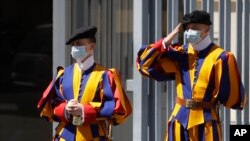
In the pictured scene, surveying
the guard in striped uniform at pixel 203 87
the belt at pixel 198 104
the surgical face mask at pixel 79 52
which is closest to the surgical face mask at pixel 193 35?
the guard in striped uniform at pixel 203 87

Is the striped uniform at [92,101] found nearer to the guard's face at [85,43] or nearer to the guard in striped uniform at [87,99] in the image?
the guard in striped uniform at [87,99]

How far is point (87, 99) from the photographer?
446 cm

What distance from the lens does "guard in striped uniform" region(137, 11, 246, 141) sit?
14.1 feet

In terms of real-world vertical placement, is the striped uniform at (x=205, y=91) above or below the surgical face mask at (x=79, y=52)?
below

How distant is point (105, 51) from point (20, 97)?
1.00m

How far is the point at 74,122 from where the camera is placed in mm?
4441

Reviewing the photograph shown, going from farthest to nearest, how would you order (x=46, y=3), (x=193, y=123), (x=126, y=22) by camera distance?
(x=46, y=3), (x=126, y=22), (x=193, y=123)

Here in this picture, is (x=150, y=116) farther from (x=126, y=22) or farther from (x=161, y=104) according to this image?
(x=126, y=22)

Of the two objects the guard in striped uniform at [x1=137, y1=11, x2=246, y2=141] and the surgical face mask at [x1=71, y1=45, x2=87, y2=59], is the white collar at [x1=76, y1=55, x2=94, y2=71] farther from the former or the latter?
the guard in striped uniform at [x1=137, y1=11, x2=246, y2=141]

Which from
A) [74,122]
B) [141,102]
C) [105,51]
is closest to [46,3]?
[105,51]

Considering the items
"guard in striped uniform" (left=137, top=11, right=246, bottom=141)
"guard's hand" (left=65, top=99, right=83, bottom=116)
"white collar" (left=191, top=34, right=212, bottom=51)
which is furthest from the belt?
"guard's hand" (left=65, top=99, right=83, bottom=116)

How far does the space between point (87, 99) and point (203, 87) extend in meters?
0.69

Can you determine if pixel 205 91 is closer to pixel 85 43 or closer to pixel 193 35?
pixel 193 35

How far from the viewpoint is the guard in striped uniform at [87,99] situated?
4.41 metres
